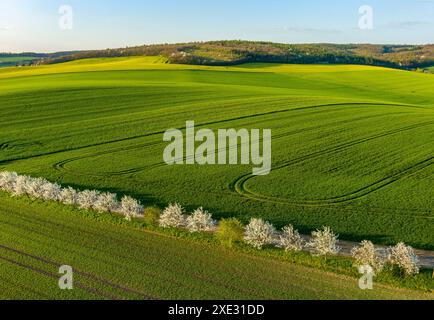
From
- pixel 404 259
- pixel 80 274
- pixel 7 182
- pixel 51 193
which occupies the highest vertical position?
pixel 7 182

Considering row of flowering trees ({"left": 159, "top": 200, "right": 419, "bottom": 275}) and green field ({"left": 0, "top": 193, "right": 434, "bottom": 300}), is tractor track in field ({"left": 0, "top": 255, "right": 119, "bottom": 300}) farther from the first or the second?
row of flowering trees ({"left": 159, "top": 200, "right": 419, "bottom": 275})

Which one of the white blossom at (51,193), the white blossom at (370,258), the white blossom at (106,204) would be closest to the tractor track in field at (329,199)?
the white blossom at (370,258)

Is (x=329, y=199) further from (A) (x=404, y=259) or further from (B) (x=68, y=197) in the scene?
(B) (x=68, y=197)

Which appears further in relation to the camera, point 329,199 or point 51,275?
point 329,199

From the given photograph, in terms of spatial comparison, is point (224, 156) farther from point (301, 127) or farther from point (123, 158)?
point (301, 127)

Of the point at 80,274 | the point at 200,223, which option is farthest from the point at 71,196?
the point at 200,223

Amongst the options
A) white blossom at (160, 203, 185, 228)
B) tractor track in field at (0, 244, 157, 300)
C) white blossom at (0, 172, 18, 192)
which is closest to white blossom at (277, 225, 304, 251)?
white blossom at (160, 203, 185, 228)

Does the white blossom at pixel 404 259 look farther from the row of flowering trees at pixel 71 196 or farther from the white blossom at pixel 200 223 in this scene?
the row of flowering trees at pixel 71 196
